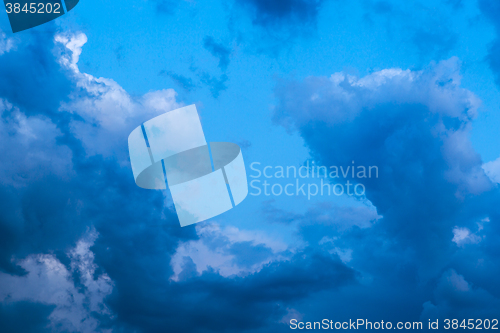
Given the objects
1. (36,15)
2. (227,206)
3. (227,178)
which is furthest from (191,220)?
(36,15)

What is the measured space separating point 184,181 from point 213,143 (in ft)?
13.3

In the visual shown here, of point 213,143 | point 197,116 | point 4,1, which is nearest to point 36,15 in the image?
point 4,1

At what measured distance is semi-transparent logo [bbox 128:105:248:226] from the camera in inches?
1005

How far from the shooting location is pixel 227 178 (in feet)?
83.6

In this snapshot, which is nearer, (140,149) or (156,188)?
(140,149)

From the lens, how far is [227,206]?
26.9m

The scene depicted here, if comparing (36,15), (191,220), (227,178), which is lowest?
(191,220)

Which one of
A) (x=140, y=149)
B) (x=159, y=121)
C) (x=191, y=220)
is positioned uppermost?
(x=159, y=121)

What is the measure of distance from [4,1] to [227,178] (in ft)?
78.6

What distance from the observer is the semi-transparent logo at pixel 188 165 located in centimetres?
2552

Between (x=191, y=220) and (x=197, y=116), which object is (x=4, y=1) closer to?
(x=197, y=116)

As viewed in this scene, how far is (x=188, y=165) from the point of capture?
28.2 meters

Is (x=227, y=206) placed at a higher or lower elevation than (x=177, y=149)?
lower

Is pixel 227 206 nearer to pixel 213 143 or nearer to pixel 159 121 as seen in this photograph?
pixel 213 143
